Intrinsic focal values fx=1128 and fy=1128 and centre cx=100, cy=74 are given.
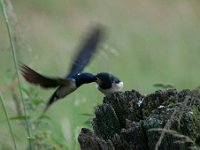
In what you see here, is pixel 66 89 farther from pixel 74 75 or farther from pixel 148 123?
pixel 148 123

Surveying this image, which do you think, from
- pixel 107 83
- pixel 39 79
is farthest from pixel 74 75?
pixel 39 79

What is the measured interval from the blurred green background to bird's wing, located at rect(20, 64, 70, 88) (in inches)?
78.6

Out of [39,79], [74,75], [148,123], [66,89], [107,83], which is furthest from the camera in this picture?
[74,75]

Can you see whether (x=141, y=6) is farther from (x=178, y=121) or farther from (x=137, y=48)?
(x=178, y=121)

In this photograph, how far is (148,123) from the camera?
4477 millimetres

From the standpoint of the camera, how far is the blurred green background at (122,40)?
1053cm

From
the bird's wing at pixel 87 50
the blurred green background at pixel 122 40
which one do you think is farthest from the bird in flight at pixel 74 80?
the blurred green background at pixel 122 40

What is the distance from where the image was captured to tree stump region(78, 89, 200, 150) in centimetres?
443

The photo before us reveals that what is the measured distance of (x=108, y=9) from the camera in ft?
52.4

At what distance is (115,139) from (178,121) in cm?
29

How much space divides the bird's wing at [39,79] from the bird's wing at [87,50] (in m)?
0.65

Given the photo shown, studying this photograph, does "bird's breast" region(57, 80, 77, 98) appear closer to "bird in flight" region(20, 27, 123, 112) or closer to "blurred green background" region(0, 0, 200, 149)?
"bird in flight" region(20, 27, 123, 112)

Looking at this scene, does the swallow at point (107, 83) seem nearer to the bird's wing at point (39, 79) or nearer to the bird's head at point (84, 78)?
the bird's head at point (84, 78)

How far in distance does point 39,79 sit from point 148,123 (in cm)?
108
